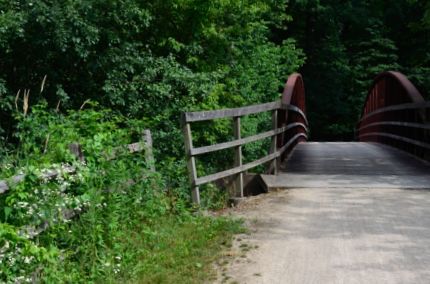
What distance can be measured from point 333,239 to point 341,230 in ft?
1.14

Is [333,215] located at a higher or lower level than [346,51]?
lower

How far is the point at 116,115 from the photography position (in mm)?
10719

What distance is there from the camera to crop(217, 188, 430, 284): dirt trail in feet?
15.1

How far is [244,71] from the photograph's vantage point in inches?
588

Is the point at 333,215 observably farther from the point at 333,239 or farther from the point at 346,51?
the point at 346,51

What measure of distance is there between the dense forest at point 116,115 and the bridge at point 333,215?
467mm

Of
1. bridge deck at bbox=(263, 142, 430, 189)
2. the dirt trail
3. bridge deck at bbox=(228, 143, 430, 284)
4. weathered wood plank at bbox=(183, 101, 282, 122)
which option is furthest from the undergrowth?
bridge deck at bbox=(263, 142, 430, 189)

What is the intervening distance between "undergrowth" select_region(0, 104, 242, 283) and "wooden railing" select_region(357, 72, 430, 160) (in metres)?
6.09

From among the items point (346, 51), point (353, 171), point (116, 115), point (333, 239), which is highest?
point (346, 51)

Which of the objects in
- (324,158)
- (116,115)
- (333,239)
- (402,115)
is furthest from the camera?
(402,115)

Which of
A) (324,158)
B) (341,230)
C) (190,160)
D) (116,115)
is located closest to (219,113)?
(190,160)

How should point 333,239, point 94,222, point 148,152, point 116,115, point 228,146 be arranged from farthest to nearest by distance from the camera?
point 116,115
point 228,146
point 148,152
point 333,239
point 94,222

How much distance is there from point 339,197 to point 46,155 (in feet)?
13.0

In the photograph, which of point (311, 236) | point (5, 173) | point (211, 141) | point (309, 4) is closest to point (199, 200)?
point (311, 236)
